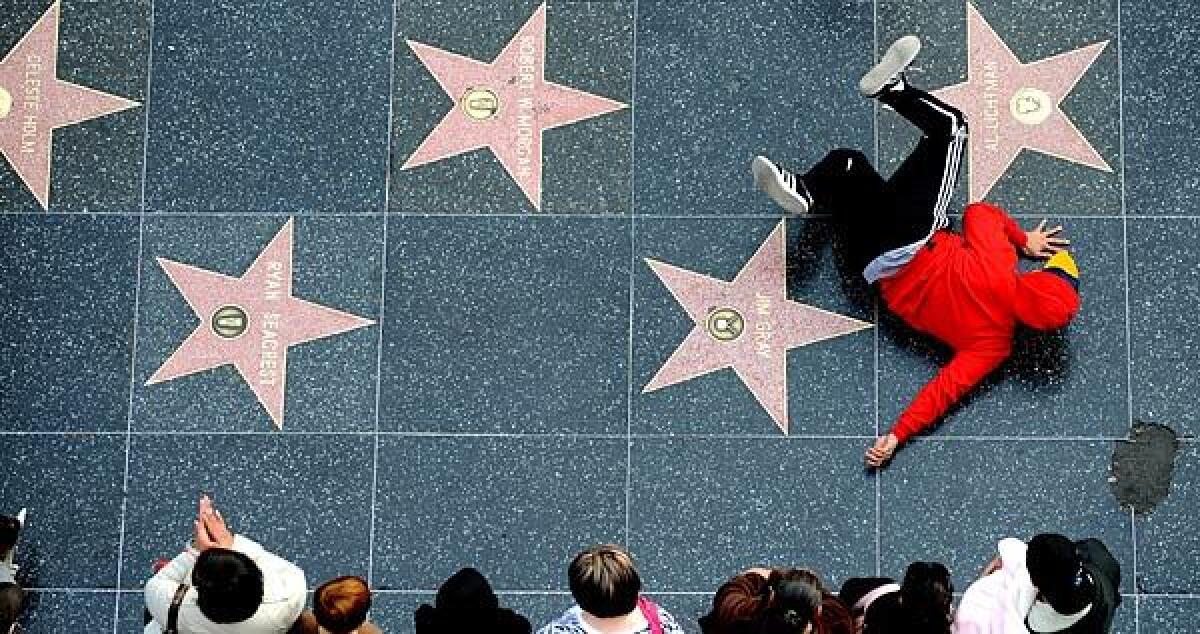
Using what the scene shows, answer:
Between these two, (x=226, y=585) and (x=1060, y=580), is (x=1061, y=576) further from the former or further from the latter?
(x=226, y=585)

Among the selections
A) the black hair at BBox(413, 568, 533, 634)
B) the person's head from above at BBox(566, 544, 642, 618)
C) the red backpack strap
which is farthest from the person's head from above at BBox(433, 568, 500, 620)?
the red backpack strap

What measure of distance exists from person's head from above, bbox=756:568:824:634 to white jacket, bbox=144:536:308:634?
107 centimetres

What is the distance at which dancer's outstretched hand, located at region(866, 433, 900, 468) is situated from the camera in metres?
4.22

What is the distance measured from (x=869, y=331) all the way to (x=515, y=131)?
1.16m

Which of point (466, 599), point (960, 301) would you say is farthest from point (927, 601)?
point (960, 301)

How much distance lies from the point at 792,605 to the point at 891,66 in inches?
61.4

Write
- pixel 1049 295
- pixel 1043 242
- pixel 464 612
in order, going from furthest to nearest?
1. pixel 1043 242
2. pixel 1049 295
3. pixel 464 612

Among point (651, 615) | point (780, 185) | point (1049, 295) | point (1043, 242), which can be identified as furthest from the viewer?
point (1043, 242)

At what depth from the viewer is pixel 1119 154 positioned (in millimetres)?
4375

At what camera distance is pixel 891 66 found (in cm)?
407

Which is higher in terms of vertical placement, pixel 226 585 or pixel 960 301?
pixel 960 301

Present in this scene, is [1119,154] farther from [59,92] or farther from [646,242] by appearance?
[59,92]

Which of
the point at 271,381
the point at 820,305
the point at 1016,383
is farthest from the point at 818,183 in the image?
the point at 271,381

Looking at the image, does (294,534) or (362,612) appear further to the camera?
(294,534)
